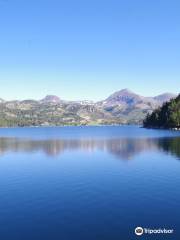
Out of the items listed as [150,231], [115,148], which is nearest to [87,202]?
[150,231]

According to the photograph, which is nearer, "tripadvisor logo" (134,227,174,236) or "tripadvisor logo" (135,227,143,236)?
"tripadvisor logo" (135,227,143,236)

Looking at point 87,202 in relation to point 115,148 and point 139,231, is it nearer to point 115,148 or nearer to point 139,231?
point 139,231

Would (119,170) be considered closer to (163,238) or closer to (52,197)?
(52,197)

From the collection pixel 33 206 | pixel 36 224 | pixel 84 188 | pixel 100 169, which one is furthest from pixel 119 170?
pixel 36 224

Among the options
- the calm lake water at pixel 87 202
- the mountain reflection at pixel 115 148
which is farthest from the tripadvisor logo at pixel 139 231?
the mountain reflection at pixel 115 148

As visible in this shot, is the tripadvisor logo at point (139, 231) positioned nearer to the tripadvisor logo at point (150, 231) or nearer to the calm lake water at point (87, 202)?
the tripadvisor logo at point (150, 231)

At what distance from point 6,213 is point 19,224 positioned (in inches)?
207

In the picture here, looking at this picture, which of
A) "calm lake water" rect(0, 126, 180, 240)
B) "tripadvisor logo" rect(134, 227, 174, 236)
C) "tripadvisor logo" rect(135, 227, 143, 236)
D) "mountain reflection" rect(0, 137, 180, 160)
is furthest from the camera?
"mountain reflection" rect(0, 137, 180, 160)

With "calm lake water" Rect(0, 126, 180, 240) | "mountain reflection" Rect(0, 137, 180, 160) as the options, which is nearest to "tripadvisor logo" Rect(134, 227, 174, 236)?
"calm lake water" Rect(0, 126, 180, 240)

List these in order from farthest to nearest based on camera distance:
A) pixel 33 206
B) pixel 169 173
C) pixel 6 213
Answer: pixel 169 173 < pixel 33 206 < pixel 6 213

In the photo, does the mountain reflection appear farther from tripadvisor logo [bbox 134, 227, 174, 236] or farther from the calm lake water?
tripadvisor logo [bbox 134, 227, 174, 236]

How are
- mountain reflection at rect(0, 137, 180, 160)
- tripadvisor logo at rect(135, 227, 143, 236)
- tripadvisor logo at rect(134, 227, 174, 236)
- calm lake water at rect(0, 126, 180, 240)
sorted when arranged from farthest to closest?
1. mountain reflection at rect(0, 137, 180, 160)
2. calm lake water at rect(0, 126, 180, 240)
3. tripadvisor logo at rect(134, 227, 174, 236)
4. tripadvisor logo at rect(135, 227, 143, 236)

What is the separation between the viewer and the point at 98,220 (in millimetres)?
39062

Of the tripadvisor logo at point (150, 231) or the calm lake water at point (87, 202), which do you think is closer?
the tripadvisor logo at point (150, 231)
